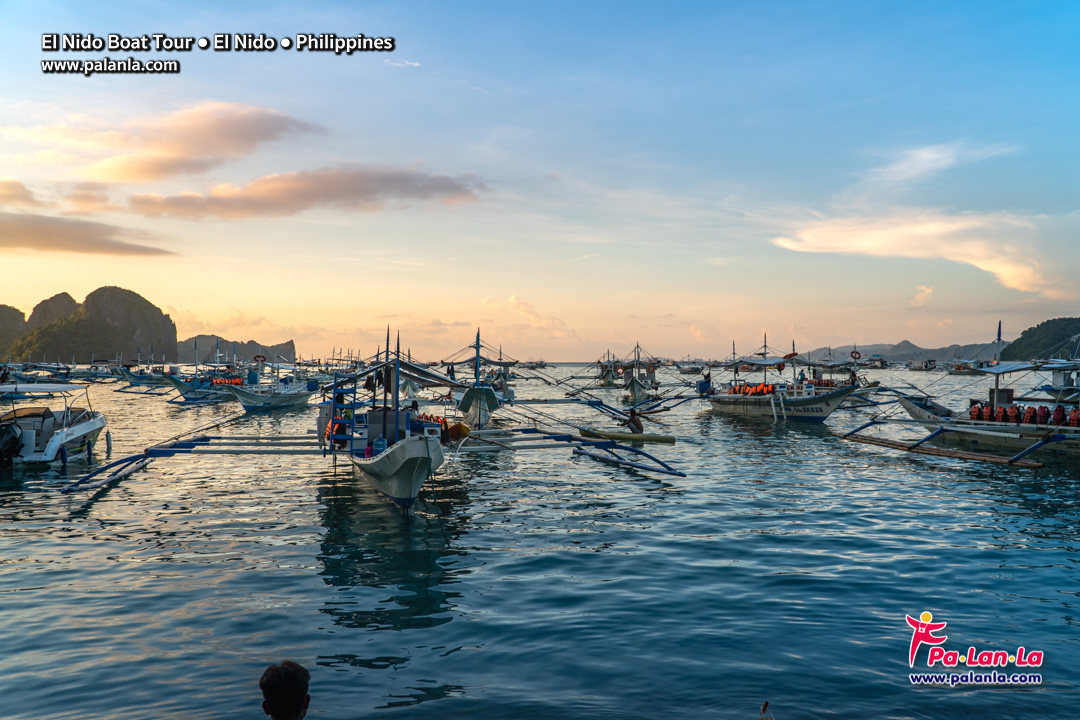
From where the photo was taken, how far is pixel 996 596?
1341cm

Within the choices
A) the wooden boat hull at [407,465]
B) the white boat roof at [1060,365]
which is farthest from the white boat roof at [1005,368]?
the wooden boat hull at [407,465]

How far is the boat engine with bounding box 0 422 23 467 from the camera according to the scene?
2909 centimetres

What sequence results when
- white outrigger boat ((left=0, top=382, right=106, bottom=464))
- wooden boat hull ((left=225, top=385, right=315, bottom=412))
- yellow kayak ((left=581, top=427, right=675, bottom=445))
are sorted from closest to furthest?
white outrigger boat ((left=0, top=382, right=106, bottom=464)) < yellow kayak ((left=581, top=427, right=675, bottom=445)) < wooden boat hull ((left=225, top=385, right=315, bottom=412))

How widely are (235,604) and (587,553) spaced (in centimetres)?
854

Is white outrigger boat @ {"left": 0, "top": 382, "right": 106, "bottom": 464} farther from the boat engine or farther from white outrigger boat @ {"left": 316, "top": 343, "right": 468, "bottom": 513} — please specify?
white outrigger boat @ {"left": 316, "top": 343, "right": 468, "bottom": 513}

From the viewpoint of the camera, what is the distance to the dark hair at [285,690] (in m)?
4.98

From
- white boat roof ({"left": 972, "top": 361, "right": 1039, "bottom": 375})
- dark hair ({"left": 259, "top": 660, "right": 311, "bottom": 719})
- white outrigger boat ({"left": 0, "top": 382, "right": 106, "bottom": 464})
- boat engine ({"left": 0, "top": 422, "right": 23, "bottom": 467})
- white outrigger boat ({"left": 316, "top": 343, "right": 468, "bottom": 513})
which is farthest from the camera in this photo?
white boat roof ({"left": 972, "top": 361, "right": 1039, "bottom": 375})

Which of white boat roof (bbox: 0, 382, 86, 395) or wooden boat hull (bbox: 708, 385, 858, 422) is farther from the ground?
white boat roof (bbox: 0, 382, 86, 395)

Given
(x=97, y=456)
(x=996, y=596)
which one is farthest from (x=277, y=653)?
(x=97, y=456)

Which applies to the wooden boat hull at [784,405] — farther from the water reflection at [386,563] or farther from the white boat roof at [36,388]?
the white boat roof at [36,388]

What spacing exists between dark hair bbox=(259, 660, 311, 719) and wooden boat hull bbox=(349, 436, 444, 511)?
14.0 metres

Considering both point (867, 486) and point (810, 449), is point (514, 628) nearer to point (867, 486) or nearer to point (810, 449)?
point (867, 486)

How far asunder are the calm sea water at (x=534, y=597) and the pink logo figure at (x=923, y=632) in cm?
16

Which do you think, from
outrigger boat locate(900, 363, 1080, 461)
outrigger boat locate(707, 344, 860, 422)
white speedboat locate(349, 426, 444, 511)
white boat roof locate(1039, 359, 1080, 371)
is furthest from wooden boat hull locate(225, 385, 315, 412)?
white boat roof locate(1039, 359, 1080, 371)
